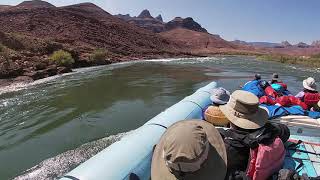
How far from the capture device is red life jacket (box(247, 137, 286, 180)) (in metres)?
3.11

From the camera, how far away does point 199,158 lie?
5.96ft

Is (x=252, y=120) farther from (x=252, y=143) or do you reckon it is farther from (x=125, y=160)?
(x=125, y=160)

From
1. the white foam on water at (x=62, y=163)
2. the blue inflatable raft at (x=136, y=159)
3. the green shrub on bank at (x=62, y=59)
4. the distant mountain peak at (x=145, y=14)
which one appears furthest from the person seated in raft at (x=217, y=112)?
the distant mountain peak at (x=145, y=14)

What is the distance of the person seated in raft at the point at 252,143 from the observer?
10.3 ft

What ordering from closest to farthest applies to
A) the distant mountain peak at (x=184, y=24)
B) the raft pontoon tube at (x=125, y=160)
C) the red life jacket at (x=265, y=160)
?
the red life jacket at (x=265, y=160), the raft pontoon tube at (x=125, y=160), the distant mountain peak at (x=184, y=24)

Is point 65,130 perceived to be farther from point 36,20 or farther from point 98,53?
Result: point 36,20

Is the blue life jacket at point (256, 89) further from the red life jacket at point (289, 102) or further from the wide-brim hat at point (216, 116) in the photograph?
the wide-brim hat at point (216, 116)

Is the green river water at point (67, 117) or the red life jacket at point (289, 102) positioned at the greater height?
the red life jacket at point (289, 102)

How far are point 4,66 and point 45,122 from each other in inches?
346

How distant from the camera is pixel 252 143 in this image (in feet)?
10.2

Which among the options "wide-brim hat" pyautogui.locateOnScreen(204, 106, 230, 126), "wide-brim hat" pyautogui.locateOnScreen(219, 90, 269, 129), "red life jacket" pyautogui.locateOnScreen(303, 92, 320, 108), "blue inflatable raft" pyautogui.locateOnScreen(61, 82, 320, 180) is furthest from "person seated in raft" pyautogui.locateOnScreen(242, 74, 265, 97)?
"wide-brim hat" pyautogui.locateOnScreen(219, 90, 269, 129)

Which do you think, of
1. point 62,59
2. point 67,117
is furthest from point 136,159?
point 62,59

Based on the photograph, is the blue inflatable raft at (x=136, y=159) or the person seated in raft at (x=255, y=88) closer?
the blue inflatable raft at (x=136, y=159)

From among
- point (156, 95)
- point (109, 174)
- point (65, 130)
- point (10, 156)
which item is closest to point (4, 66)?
point (156, 95)
